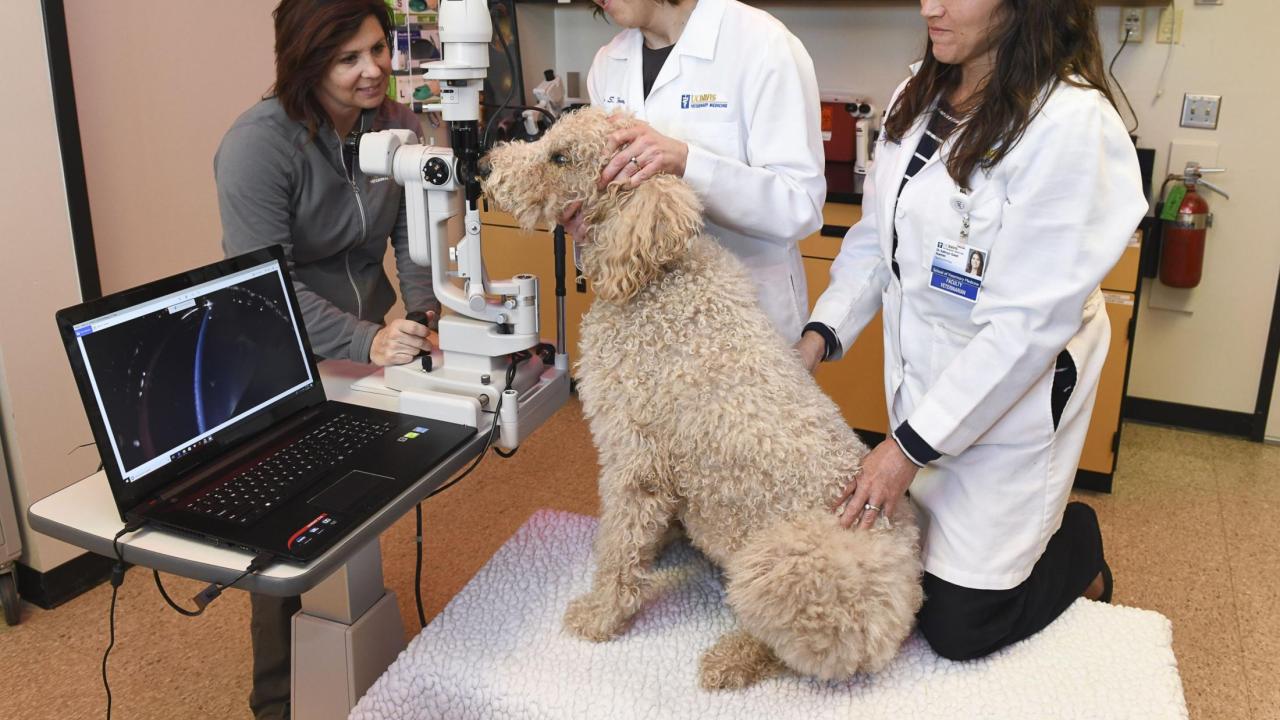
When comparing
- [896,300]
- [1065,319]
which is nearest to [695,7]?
[896,300]

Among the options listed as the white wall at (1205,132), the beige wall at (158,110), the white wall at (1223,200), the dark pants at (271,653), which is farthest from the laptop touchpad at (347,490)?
the white wall at (1223,200)

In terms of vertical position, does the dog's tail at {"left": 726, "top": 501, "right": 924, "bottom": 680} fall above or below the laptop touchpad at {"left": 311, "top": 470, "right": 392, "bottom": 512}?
below

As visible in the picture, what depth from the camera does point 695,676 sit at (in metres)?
1.37

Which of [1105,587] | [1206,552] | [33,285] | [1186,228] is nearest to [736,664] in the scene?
[1105,587]

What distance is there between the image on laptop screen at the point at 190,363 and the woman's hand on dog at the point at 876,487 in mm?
887

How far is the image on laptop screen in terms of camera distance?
1207 mm

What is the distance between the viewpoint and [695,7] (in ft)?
5.90

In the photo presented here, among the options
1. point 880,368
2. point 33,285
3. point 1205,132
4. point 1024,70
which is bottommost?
point 880,368

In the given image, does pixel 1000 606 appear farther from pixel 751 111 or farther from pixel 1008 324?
pixel 751 111

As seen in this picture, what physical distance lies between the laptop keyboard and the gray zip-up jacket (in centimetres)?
31

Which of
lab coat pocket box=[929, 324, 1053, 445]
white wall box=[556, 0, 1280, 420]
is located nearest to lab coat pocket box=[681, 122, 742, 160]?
lab coat pocket box=[929, 324, 1053, 445]

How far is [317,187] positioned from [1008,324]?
133 centimetres

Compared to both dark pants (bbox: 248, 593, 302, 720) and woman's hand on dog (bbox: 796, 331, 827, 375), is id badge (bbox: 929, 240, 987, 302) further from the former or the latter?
dark pants (bbox: 248, 593, 302, 720)

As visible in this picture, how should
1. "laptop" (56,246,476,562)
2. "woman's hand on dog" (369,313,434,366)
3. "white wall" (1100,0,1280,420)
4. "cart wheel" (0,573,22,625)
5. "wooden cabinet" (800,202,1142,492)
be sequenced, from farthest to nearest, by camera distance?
"white wall" (1100,0,1280,420), "wooden cabinet" (800,202,1142,492), "cart wheel" (0,573,22,625), "woman's hand on dog" (369,313,434,366), "laptop" (56,246,476,562)
